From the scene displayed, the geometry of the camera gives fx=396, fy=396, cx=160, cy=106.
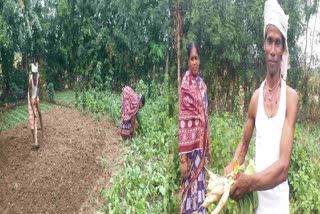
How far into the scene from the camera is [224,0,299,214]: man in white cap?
1480mm

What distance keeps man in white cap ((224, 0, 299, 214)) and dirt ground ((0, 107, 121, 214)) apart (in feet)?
8.88

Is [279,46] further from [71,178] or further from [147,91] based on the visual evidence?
[147,91]

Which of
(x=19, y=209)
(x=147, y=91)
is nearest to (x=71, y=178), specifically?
(x=19, y=209)

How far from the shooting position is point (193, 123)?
2.82 meters

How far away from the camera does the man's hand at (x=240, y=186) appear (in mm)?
1473

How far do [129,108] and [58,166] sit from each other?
1270 mm

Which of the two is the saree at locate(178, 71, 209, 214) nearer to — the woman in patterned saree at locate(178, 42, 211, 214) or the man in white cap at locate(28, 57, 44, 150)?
the woman in patterned saree at locate(178, 42, 211, 214)

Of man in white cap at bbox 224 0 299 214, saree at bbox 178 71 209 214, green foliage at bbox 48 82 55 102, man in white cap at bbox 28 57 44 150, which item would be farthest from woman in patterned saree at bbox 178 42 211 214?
green foliage at bbox 48 82 55 102

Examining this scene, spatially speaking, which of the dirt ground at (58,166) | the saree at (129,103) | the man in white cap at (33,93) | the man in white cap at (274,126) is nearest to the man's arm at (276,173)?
the man in white cap at (274,126)

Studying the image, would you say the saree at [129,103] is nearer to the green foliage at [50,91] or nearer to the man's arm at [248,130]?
the green foliage at [50,91]

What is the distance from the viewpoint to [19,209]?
395cm

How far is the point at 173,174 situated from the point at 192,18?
169 cm

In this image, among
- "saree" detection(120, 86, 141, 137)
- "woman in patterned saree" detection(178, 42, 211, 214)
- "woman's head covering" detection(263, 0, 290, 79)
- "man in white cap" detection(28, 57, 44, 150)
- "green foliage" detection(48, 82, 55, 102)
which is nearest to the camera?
"woman's head covering" detection(263, 0, 290, 79)

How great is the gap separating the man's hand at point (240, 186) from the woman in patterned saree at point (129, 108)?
13.0ft
